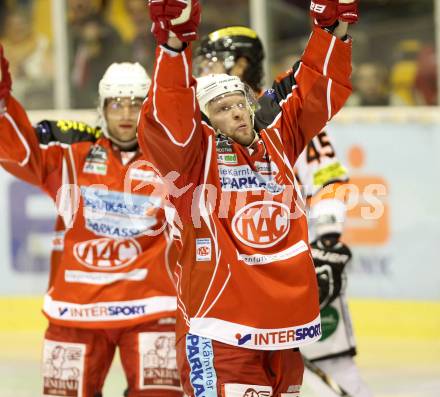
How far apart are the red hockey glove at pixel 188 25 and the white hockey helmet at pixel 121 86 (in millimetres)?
1085

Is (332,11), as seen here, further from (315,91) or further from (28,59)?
(28,59)

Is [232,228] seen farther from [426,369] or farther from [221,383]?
[426,369]

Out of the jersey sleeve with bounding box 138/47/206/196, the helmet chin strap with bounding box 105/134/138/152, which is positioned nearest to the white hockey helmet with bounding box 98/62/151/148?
the helmet chin strap with bounding box 105/134/138/152

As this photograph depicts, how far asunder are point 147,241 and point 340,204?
2.13ft

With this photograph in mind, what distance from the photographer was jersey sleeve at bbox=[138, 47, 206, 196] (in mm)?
2574

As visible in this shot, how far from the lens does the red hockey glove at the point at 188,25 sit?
98.7 inches

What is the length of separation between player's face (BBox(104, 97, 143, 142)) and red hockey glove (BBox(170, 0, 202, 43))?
106 cm

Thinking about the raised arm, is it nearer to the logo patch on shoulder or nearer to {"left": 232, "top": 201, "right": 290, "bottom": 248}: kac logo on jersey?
{"left": 232, "top": 201, "right": 290, "bottom": 248}: kac logo on jersey

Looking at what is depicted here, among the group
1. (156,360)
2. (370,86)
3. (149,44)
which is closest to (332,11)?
(156,360)

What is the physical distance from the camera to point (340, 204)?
3770mm

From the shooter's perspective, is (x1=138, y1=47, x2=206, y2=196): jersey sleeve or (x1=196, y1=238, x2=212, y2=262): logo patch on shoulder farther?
(x1=196, y1=238, x2=212, y2=262): logo patch on shoulder

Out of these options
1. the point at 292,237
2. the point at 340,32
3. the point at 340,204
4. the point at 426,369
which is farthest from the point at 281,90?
the point at 426,369

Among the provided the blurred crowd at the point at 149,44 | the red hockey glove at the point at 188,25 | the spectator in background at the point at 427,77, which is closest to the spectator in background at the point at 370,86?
the blurred crowd at the point at 149,44

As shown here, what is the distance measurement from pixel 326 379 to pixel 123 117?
1107mm
